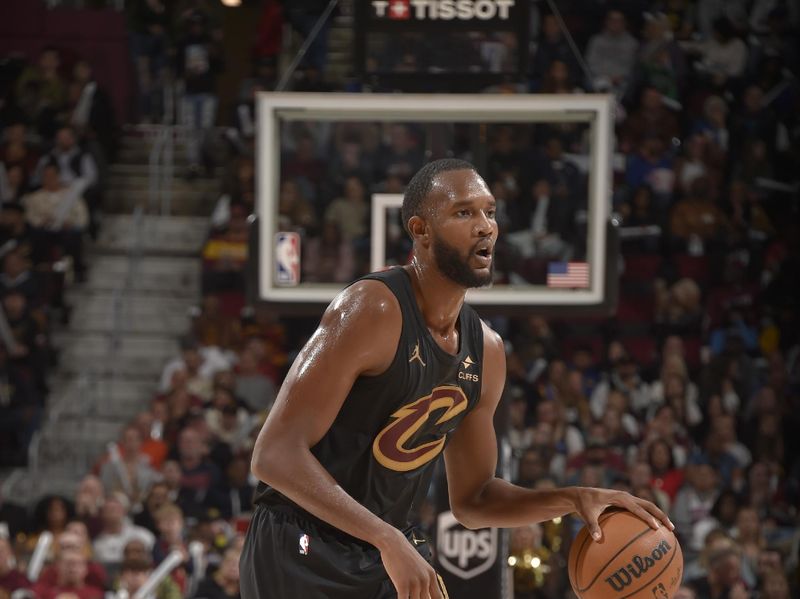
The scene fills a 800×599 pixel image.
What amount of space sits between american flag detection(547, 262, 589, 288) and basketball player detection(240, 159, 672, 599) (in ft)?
11.0

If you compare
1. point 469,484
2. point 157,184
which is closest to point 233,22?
point 157,184

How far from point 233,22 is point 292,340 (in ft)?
15.2

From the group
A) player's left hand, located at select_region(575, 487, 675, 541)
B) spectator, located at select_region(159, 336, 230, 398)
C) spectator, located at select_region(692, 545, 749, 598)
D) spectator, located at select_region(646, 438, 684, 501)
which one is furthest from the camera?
spectator, located at select_region(159, 336, 230, 398)

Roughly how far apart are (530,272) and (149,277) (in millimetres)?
5775

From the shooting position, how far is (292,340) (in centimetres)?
1044

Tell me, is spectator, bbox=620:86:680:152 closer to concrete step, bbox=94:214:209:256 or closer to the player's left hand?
concrete step, bbox=94:214:209:256

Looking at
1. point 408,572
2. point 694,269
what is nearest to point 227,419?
point 694,269

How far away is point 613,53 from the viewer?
481 inches

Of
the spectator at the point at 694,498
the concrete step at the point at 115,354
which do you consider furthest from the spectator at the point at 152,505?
the spectator at the point at 694,498

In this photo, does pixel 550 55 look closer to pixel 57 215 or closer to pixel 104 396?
pixel 57 215

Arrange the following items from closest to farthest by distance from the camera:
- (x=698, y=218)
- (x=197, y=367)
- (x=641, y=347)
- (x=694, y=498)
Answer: (x=694, y=498) < (x=197, y=367) < (x=641, y=347) < (x=698, y=218)

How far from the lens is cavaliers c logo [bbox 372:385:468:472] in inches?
135

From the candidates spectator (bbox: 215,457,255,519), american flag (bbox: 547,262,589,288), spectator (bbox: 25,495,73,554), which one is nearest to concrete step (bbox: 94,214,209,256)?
spectator (bbox: 215,457,255,519)

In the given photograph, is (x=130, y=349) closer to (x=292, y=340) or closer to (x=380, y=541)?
(x=292, y=340)
